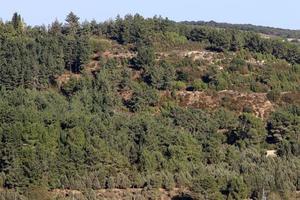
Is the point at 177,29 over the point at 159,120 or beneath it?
over

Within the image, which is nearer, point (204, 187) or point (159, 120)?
point (204, 187)

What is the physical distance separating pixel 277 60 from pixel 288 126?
19.7 metres

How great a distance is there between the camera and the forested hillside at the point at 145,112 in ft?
160

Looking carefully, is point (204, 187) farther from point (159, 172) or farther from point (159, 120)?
point (159, 120)

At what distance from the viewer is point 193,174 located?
51.1 m

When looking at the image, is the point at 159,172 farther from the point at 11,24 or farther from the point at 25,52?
the point at 11,24

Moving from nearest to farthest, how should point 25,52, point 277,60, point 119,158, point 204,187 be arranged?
point 204,187
point 119,158
point 25,52
point 277,60

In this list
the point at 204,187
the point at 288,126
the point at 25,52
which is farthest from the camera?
the point at 25,52

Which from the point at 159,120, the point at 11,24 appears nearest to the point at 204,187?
the point at 159,120

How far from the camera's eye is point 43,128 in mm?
53906

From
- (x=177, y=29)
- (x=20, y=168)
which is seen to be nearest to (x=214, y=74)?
(x=177, y=29)

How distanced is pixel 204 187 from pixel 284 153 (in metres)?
15.6

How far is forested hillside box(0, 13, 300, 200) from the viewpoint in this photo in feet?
160

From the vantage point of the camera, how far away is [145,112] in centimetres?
6769
